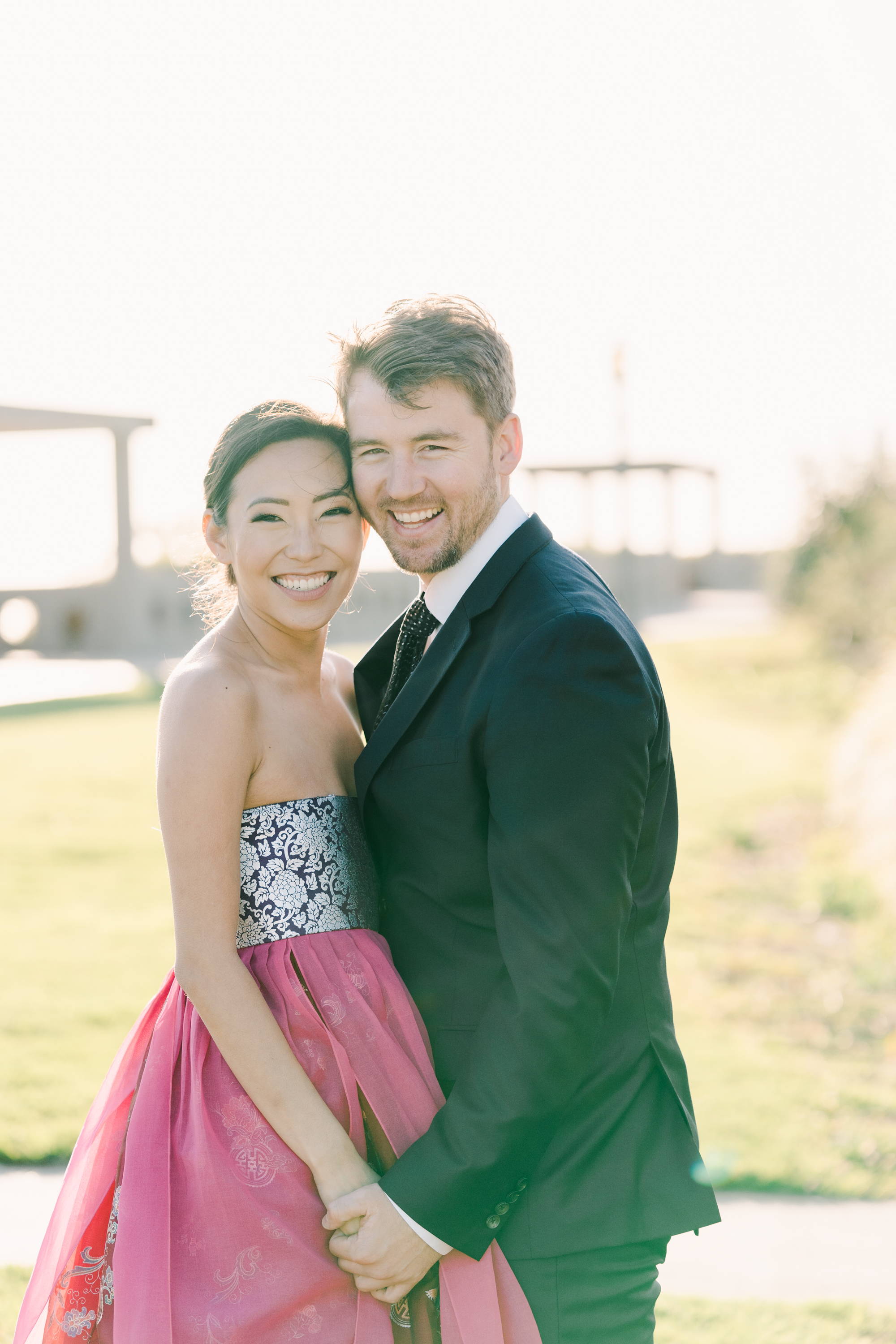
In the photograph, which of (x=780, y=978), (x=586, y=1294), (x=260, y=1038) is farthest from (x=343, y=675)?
(x=780, y=978)

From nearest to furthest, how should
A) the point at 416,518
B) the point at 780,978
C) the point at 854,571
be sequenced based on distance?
the point at 416,518, the point at 780,978, the point at 854,571

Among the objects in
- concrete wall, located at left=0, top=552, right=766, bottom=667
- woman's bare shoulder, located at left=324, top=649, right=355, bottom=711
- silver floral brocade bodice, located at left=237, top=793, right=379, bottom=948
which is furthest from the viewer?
concrete wall, located at left=0, top=552, right=766, bottom=667

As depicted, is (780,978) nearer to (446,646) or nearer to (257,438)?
(446,646)

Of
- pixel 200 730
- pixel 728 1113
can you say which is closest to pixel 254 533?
pixel 200 730

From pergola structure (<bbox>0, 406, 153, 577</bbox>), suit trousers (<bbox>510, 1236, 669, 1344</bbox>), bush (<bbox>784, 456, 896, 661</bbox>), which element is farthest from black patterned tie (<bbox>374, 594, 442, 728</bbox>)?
pergola structure (<bbox>0, 406, 153, 577</bbox>)

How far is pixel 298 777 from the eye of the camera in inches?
93.4

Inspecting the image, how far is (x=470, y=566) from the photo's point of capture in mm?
2385

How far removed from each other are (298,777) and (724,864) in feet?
28.0

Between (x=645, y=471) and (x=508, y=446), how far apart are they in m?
29.0

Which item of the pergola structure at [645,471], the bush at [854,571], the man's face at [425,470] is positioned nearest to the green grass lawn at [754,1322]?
the man's face at [425,470]

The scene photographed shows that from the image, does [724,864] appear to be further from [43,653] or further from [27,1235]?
[43,653]

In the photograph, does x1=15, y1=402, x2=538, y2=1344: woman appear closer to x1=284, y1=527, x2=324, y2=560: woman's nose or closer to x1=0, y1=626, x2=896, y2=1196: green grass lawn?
x1=284, y1=527, x2=324, y2=560: woman's nose

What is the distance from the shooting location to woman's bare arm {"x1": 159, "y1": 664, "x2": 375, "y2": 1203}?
6.81 feet
